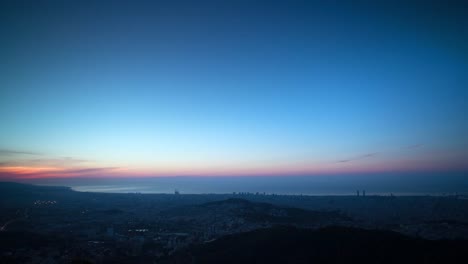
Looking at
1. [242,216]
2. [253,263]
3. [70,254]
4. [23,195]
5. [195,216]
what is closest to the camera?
[253,263]

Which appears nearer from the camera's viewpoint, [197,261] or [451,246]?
[451,246]

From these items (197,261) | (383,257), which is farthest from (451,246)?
(197,261)

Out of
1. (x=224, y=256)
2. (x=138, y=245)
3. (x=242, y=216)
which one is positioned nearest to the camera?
(x=224, y=256)

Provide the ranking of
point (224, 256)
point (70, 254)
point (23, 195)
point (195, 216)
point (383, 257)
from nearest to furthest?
point (383, 257), point (224, 256), point (70, 254), point (195, 216), point (23, 195)

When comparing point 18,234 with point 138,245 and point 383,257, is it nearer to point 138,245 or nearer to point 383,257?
point 138,245

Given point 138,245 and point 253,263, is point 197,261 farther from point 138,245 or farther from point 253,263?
point 138,245

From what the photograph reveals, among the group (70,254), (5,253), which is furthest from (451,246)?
(5,253)
